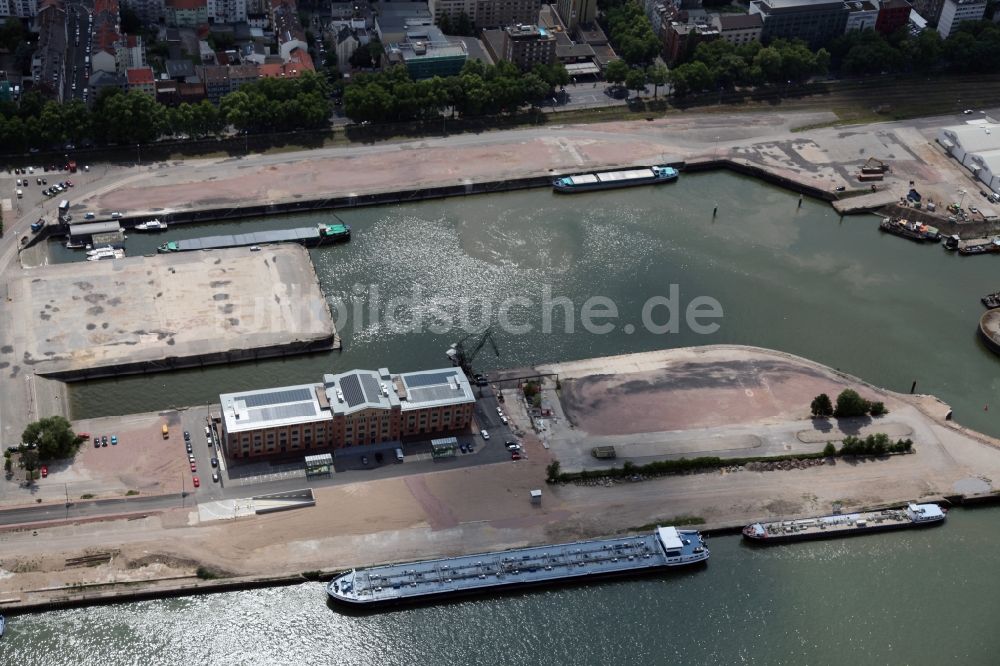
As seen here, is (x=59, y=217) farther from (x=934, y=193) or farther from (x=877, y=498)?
(x=934, y=193)

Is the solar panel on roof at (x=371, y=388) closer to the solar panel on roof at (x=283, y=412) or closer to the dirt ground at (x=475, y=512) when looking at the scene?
the solar panel on roof at (x=283, y=412)

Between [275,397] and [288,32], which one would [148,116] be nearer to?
[288,32]

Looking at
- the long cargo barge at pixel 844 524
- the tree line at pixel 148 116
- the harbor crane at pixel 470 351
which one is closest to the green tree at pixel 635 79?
the tree line at pixel 148 116

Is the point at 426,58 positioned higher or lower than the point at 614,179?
higher

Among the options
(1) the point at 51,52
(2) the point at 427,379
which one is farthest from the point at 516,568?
(1) the point at 51,52

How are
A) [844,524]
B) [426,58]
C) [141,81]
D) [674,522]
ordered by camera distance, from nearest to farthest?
[674,522] → [844,524] → [141,81] → [426,58]

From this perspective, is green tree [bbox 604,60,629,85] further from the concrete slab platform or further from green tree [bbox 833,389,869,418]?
green tree [bbox 833,389,869,418]

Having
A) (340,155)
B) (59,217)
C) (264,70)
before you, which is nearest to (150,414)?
(59,217)
